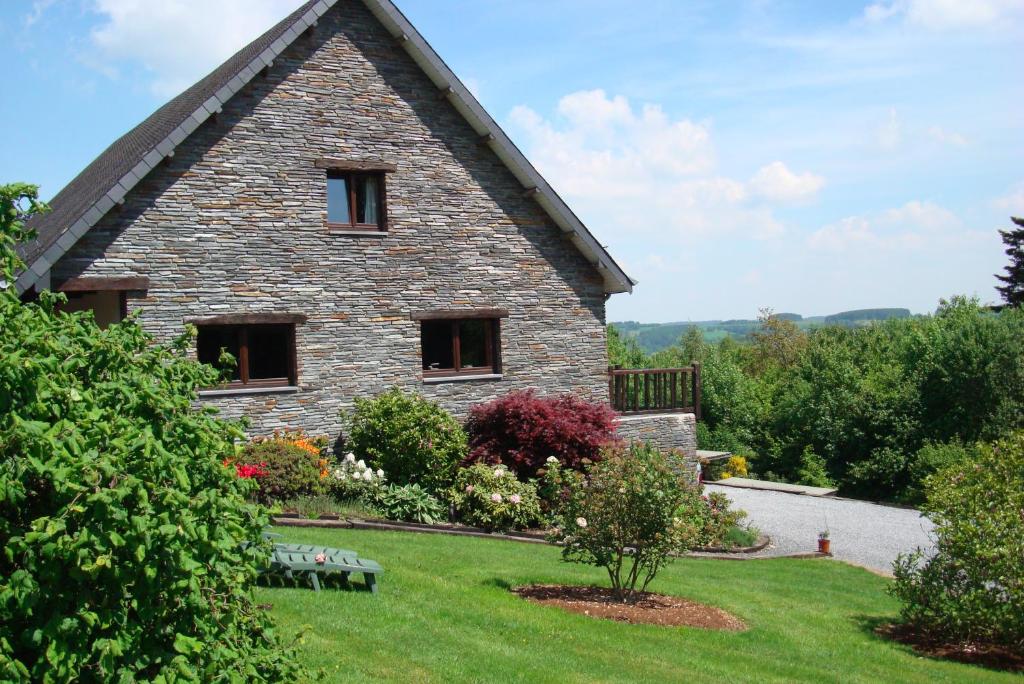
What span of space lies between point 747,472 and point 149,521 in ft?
102

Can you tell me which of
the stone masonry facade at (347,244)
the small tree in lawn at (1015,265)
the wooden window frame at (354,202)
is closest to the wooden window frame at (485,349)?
the stone masonry facade at (347,244)

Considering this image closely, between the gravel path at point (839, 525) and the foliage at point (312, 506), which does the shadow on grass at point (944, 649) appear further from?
the foliage at point (312, 506)

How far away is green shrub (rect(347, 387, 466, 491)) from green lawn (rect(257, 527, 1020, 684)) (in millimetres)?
2669

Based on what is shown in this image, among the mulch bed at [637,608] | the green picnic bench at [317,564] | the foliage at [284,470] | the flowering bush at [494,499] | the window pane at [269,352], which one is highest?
the window pane at [269,352]

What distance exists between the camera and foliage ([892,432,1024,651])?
39.5 feet

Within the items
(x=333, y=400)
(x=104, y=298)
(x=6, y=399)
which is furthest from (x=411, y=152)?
(x=6, y=399)

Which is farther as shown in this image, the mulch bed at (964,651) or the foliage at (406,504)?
the foliage at (406,504)

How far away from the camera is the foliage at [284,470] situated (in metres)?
15.0

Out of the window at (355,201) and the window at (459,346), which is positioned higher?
the window at (355,201)

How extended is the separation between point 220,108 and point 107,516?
544 inches

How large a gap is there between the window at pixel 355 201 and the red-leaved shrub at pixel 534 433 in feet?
14.2

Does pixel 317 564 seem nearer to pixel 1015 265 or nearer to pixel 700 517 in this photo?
pixel 700 517

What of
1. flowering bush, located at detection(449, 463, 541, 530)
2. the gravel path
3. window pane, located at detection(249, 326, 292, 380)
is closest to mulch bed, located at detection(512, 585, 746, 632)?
flowering bush, located at detection(449, 463, 541, 530)

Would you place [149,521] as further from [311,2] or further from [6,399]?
[311,2]
